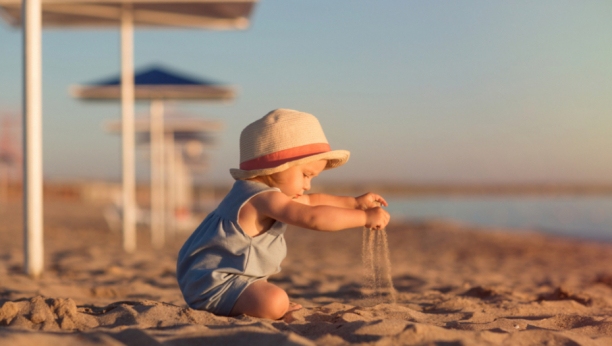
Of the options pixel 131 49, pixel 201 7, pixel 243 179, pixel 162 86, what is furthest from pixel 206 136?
pixel 243 179

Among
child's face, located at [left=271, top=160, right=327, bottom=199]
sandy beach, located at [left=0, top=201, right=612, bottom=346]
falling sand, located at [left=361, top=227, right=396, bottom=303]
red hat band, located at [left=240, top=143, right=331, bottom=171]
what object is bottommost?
sandy beach, located at [left=0, top=201, right=612, bottom=346]

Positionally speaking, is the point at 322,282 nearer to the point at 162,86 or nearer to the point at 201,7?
the point at 201,7

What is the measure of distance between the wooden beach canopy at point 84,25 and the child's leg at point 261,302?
9.05ft

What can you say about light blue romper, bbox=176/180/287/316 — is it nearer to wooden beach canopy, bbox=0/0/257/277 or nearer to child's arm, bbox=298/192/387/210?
child's arm, bbox=298/192/387/210

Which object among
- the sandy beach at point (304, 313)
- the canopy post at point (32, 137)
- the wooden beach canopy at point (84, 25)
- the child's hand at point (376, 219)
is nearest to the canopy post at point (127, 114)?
the wooden beach canopy at point (84, 25)

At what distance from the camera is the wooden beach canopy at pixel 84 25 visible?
13.9 feet

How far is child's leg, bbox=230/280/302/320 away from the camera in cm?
226

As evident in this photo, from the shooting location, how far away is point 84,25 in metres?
7.21

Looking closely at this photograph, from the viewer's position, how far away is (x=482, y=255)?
376 inches

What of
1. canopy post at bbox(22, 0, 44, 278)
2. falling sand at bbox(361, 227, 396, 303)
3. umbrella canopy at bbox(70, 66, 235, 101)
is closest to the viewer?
falling sand at bbox(361, 227, 396, 303)

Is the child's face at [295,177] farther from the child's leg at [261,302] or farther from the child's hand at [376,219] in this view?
the child's leg at [261,302]

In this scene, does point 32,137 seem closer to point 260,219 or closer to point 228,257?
point 228,257

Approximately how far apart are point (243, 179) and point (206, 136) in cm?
1546

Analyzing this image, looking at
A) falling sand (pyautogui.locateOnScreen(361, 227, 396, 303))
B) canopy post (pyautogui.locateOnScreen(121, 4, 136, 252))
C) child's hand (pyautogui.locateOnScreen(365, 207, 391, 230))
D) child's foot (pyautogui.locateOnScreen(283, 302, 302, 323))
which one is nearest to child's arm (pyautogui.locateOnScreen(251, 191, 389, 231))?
child's hand (pyautogui.locateOnScreen(365, 207, 391, 230))
